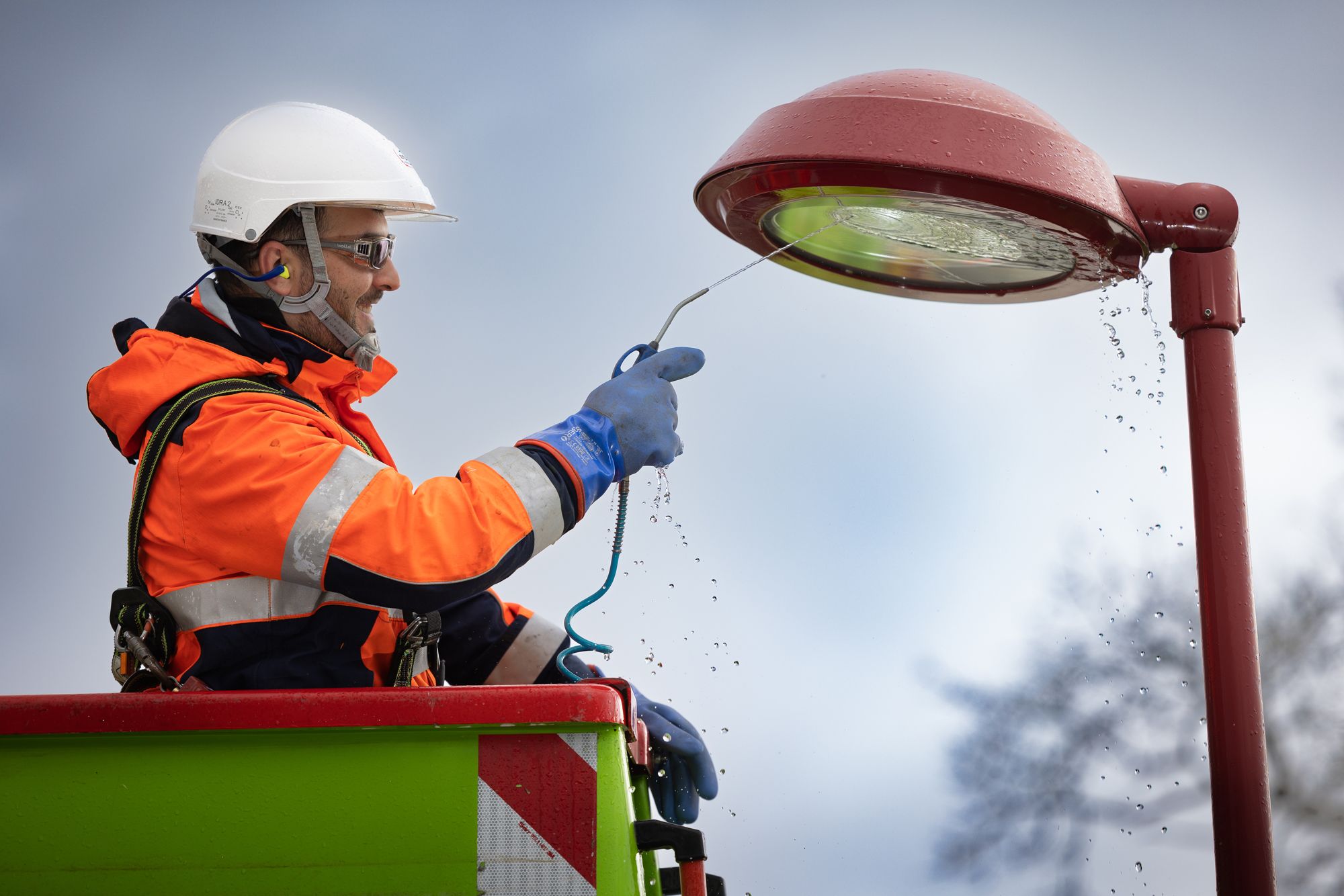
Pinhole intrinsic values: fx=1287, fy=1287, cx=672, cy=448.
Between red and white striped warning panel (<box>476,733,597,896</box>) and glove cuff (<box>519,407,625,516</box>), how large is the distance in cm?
52

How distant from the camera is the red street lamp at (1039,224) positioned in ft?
6.41

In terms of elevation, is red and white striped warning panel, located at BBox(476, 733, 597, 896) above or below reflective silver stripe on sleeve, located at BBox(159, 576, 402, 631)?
below

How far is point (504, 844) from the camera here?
1619 millimetres

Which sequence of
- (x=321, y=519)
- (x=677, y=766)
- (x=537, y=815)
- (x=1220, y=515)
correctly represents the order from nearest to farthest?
1. (x=537, y=815)
2. (x=321, y=519)
3. (x=1220, y=515)
4. (x=677, y=766)

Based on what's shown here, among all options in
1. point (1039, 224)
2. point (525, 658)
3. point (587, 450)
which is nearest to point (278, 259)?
point (587, 450)

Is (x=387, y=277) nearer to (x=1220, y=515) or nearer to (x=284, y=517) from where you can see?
(x=284, y=517)

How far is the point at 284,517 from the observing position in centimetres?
190

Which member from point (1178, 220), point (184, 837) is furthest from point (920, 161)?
point (184, 837)

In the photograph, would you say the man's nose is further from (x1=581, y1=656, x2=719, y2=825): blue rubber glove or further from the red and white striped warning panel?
the red and white striped warning panel

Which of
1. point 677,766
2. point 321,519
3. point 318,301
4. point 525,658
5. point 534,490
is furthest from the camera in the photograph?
point 525,658

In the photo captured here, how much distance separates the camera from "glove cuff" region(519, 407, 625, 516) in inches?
81.5

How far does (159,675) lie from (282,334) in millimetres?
631

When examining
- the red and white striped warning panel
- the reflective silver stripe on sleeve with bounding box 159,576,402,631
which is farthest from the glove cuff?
the red and white striped warning panel

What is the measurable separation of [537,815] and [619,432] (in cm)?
73
